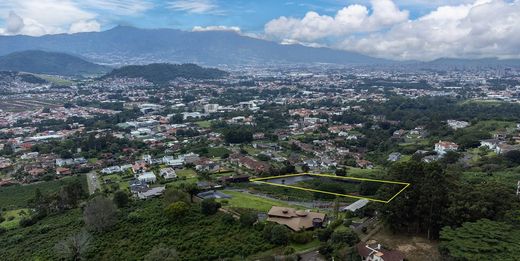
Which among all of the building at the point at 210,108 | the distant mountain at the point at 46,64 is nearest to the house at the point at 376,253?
the building at the point at 210,108

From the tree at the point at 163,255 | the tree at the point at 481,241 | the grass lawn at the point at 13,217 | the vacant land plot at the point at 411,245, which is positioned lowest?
the grass lawn at the point at 13,217

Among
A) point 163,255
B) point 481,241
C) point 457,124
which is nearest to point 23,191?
point 163,255

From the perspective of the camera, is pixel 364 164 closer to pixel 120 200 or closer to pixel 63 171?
pixel 120 200

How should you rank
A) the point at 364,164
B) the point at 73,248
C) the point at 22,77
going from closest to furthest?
the point at 73,248, the point at 364,164, the point at 22,77

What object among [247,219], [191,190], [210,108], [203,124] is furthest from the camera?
[210,108]

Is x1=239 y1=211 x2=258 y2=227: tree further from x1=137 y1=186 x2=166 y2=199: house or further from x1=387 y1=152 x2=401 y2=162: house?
x1=387 y1=152 x2=401 y2=162: house

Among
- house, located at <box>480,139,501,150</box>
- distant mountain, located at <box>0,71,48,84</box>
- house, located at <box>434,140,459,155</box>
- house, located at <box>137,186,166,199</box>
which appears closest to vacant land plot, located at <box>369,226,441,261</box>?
house, located at <box>137,186,166,199</box>

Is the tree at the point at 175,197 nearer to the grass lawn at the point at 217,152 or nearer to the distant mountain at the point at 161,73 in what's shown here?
the grass lawn at the point at 217,152
